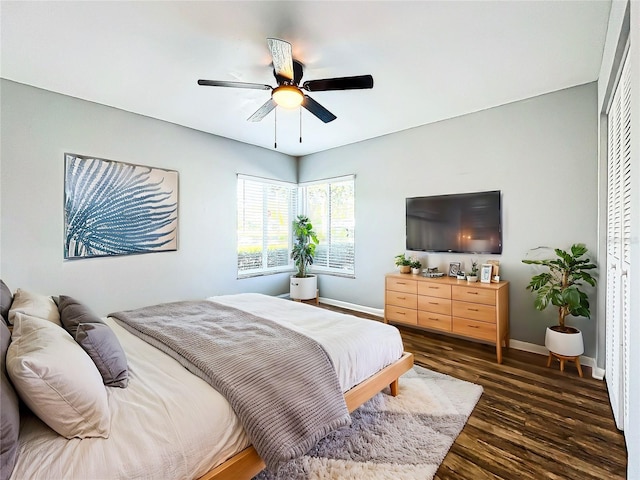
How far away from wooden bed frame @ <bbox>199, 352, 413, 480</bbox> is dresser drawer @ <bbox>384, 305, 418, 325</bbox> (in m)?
1.34

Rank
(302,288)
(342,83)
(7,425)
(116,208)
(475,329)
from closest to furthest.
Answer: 1. (7,425)
2. (342,83)
3. (475,329)
4. (116,208)
5. (302,288)

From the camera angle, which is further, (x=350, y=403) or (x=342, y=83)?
(x=342, y=83)

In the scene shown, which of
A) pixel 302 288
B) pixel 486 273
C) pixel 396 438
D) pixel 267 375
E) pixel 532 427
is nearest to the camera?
pixel 267 375

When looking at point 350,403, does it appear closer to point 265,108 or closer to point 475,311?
point 475,311

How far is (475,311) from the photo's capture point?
3127 millimetres

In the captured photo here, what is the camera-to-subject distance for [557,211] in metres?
3.03

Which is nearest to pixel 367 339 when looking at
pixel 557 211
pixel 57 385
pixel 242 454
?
pixel 242 454

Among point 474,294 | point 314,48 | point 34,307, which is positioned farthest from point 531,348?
point 34,307

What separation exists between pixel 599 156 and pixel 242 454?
11.8 ft

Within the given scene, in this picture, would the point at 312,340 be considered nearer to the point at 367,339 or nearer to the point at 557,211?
the point at 367,339

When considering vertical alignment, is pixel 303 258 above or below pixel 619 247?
below

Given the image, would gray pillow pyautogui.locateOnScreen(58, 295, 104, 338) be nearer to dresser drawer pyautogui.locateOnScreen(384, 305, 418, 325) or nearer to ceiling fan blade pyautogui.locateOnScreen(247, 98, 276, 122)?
ceiling fan blade pyautogui.locateOnScreen(247, 98, 276, 122)

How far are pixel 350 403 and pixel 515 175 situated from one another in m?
2.99

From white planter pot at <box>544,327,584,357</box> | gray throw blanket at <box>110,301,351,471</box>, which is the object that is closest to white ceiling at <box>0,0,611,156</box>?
gray throw blanket at <box>110,301,351,471</box>
